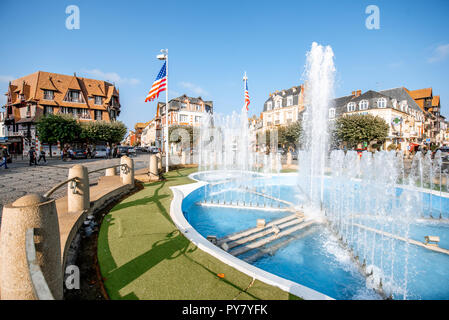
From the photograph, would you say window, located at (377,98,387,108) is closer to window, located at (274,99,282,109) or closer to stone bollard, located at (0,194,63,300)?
Result: window, located at (274,99,282,109)

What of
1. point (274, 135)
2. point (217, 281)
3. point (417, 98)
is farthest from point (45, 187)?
point (417, 98)

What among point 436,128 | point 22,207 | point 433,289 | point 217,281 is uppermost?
point 436,128

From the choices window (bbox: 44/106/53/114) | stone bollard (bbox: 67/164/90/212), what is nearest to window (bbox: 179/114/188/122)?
window (bbox: 44/106/53/114)

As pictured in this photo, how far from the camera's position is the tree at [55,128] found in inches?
1297

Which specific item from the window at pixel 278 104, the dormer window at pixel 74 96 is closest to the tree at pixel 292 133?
the window at pixel 278 104

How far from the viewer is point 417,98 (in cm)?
6594

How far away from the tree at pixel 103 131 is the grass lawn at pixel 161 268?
37.0 m

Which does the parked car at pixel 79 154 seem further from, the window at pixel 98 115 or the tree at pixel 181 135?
the tree at pixel 181 135

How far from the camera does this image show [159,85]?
16.2 meters

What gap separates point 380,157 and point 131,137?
129 metres

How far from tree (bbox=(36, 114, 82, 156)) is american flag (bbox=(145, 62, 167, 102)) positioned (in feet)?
86.2

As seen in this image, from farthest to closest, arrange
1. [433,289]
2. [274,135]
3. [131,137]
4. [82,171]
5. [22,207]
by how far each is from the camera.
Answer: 1. [131,137]
2. [274,135]
3. [82,171]
4. [433,289]
5. [22,207]

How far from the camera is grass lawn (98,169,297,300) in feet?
11.6
